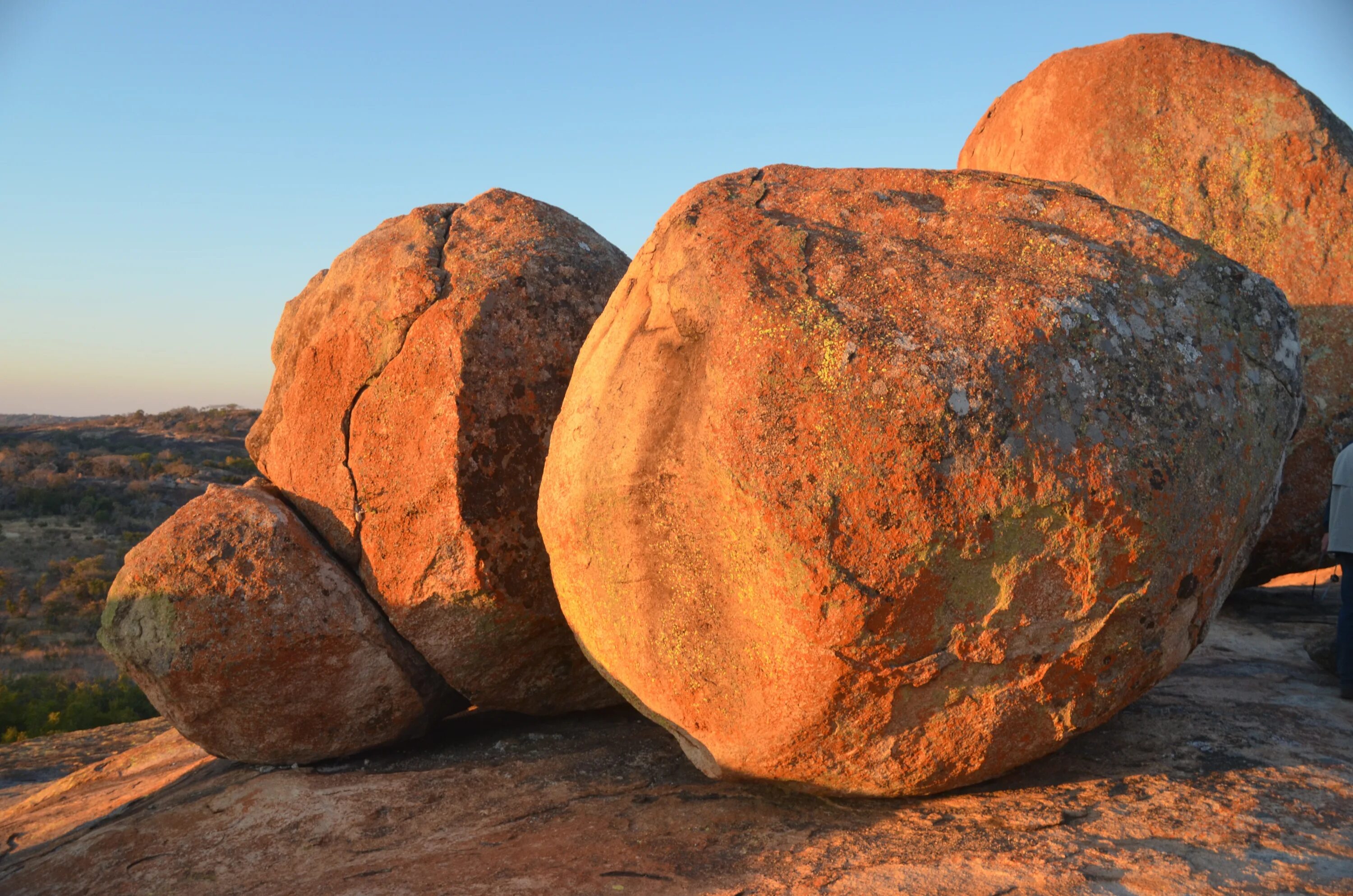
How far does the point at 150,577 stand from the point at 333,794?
1.21 meters

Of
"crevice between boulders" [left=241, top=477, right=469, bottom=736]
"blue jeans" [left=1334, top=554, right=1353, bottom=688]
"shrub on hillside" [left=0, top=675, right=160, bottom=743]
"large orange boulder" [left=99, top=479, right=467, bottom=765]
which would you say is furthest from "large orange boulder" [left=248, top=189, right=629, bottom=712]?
"shrub on hillside" [left=0, top=675, right=160, bottom=743]

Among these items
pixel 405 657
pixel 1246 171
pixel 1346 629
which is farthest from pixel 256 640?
pixel 1246 171

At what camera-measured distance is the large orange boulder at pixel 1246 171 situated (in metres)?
5.59

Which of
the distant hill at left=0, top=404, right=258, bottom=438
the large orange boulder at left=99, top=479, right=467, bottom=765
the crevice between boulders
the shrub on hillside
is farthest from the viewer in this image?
the distant hill at left=0, top=404, right=258, bottom=438

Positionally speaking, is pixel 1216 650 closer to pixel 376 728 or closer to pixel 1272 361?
pixel 1272 361

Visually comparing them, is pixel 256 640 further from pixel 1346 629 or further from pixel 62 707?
pixel 62 707

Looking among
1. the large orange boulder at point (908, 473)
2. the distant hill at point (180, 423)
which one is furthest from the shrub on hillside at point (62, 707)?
the distant hill at point (180, 423)

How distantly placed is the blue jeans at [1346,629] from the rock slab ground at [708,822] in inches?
4.9

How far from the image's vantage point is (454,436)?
Result: 412 cm

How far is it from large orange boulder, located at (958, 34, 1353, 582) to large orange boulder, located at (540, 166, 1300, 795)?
8.06ft

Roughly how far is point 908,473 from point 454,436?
2.05m

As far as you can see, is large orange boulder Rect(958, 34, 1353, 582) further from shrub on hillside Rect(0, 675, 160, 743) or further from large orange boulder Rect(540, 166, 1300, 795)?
shrub on hillside Rect(0, 675, 160, 743)

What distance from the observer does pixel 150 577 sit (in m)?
4.10

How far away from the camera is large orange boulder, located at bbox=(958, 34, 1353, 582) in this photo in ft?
18.3
